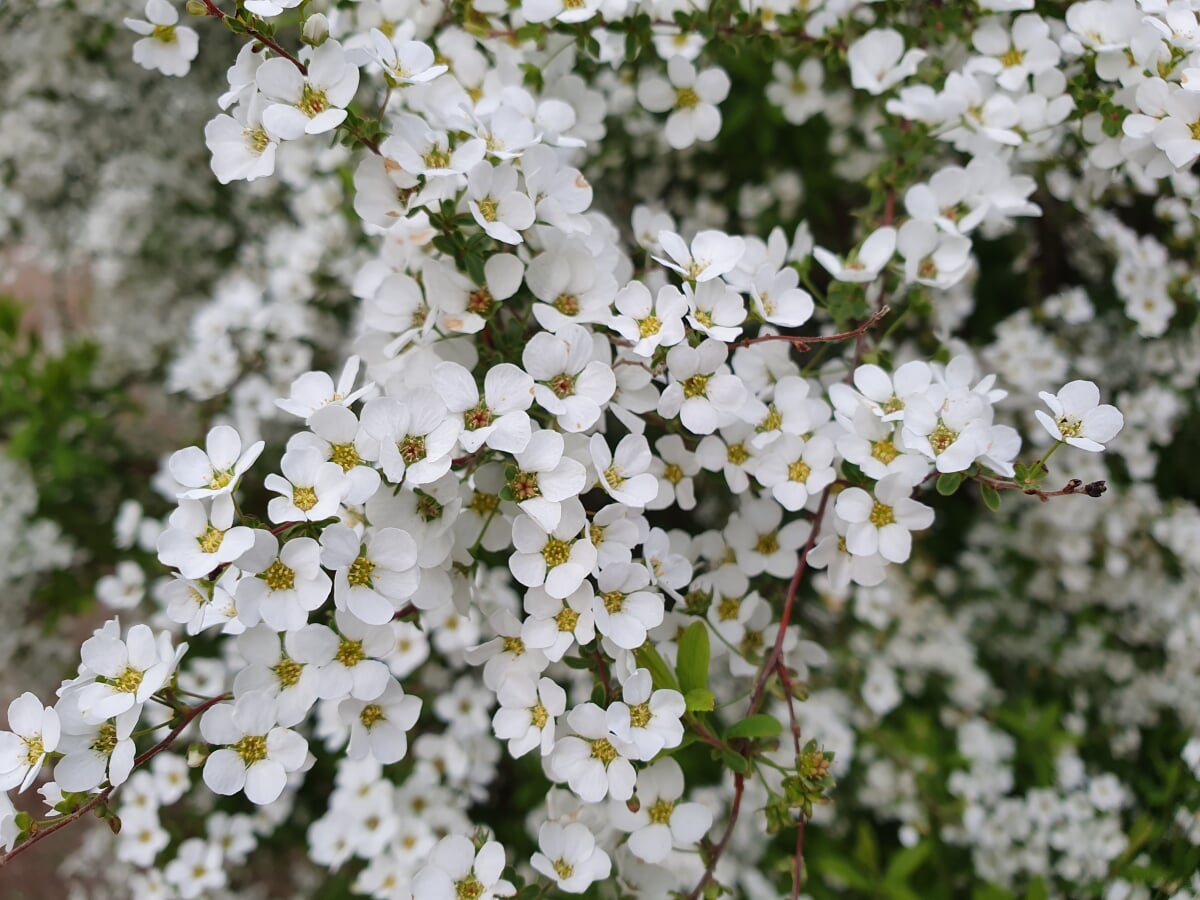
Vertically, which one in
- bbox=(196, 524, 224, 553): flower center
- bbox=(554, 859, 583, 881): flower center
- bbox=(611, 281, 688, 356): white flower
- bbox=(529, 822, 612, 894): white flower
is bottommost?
bbox=(554, 859, 583, 881): flower center

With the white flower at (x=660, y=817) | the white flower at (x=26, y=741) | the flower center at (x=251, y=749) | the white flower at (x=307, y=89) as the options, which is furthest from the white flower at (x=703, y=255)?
the white flower at (x=26, y=741)

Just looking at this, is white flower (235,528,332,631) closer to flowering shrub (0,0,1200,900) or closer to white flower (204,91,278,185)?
flowering shrub (0,0,1200,900)

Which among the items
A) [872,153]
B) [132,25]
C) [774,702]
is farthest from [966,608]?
[132,25]

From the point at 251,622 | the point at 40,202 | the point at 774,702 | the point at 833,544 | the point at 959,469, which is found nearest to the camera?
the point at 251,622

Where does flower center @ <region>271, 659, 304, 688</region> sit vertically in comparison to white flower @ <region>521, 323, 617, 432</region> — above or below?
below

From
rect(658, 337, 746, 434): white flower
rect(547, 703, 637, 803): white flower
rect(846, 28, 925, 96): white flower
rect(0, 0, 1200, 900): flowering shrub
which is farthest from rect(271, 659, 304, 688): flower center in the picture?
rect(846, 28, 925, 96): white flower

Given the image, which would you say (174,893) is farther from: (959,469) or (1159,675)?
(1159,675)
